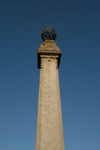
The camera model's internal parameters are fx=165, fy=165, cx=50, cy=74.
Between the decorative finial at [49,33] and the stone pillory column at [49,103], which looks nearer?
the stone pillory column at [49,103]

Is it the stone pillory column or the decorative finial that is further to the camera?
the decorative finial

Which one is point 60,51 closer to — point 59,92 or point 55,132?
point 59,92

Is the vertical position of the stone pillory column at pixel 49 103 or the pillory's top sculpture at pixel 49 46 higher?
Result: the pillory's top sculpture at pixel 49 46

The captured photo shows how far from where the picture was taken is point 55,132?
11750 millimetres

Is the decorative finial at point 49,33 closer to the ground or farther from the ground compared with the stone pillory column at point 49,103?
farther from the ground

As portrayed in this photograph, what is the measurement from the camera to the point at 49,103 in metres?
13.0

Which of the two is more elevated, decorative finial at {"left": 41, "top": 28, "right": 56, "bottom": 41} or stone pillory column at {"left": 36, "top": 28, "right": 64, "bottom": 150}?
decorative finial at {"left": 41, "top": 28, "right": 56, "bottom": 41}

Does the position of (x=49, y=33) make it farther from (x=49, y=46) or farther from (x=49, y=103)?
(x=49, y=103)

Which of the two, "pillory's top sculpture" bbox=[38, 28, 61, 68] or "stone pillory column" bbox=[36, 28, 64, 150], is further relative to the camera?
"pillory's top sculpture" bbox=[38, 28, 61, 68]

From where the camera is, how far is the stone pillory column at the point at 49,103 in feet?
37.5

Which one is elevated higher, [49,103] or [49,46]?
[49,46]

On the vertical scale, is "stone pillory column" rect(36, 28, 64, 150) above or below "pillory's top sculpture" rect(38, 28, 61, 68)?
below

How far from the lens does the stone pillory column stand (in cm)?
1143

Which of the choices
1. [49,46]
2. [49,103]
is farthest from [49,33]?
[49,103]
